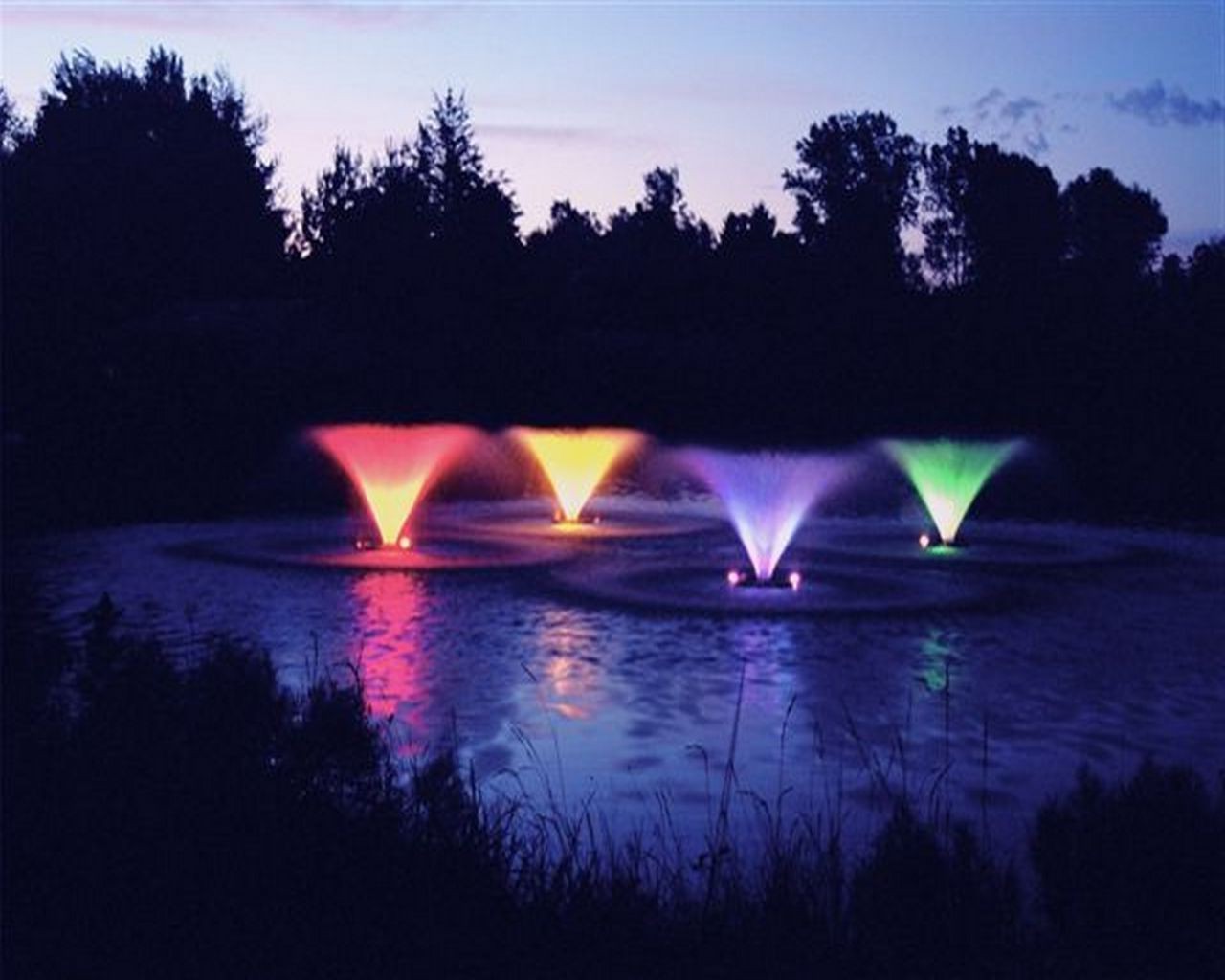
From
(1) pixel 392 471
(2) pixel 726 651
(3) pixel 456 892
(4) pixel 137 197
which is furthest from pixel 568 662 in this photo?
(4) pixel 137 197

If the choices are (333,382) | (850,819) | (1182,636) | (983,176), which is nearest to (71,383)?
(333,382)

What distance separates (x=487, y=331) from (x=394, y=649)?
31170 mm

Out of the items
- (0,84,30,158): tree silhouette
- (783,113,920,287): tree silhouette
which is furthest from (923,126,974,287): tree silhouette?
(0,84,30,158): tree silhouette

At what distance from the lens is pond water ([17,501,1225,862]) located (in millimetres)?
9414

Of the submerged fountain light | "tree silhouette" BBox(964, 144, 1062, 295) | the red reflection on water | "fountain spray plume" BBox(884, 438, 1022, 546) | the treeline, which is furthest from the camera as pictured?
"tree silhouette" BBox(964, 144, 1062, 295)

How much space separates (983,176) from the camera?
89.6 metres

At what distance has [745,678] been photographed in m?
12.3

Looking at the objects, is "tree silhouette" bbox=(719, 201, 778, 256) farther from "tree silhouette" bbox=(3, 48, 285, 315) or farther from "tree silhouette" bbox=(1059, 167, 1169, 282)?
"tree silhouette" bbox=(1059, 167, 1169, 282)

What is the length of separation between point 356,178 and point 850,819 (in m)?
58.0

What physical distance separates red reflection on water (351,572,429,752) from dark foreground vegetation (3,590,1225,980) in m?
1.77

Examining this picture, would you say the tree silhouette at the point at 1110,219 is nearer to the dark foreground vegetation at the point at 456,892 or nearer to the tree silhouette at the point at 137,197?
the tree silhouette at the point at 137,197

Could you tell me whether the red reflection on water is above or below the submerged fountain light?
below

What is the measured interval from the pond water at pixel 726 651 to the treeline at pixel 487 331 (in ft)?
31.9

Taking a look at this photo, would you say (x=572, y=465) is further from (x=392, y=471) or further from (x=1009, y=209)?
(x=1009, y=209)
